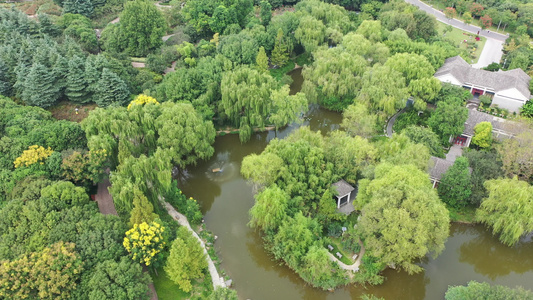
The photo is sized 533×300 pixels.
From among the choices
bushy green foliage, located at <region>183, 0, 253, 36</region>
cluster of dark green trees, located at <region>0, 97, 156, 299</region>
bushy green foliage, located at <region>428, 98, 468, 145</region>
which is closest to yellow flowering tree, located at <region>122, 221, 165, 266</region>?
cluster of dark green trees, located at <region>0, 97, 156, 299</region>

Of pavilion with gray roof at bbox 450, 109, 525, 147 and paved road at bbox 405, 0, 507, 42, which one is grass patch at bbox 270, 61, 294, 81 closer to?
pavilion with gray roof at bbox 450, 109, 525, 147

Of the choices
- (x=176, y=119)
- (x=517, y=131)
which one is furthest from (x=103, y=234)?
(x=517, y=131)

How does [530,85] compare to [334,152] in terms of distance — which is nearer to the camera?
[334,152]

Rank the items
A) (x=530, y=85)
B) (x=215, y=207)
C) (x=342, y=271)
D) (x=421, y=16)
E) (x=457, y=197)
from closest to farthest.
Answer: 1. (x=342, y=271)
2. (x=457, y=197)
3. (x=215, y=207)
4. (x=530, y=85)
5. (x=421, y=16)

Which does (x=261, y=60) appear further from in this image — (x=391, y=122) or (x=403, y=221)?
(x=403, y=221)

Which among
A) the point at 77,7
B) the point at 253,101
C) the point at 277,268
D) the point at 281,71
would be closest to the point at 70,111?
the point at 253,101

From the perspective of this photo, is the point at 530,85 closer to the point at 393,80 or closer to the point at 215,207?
the point at 393,80

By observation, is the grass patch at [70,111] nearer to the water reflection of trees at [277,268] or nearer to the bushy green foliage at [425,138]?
the water reflection of trees at [277,268]
